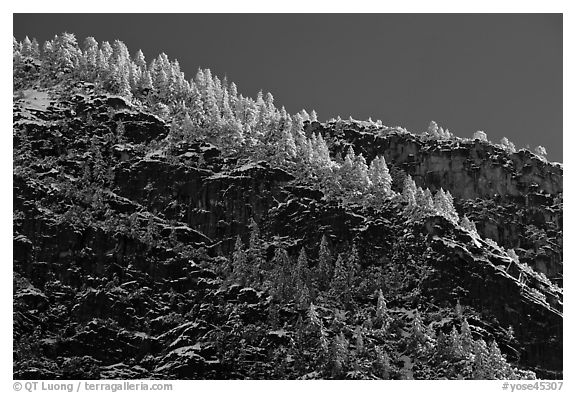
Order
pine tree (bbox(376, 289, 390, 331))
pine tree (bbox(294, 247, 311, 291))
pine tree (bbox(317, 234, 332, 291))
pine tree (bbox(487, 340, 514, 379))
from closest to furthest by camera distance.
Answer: pine tree (bbox(487, 340, 514, 379)) → pine tree (bbox(376, 289, 390, 331)) → pine tree (bbox(294, 247, 311, 291)) → pine tree (bbox(317, 234, 332, 291))

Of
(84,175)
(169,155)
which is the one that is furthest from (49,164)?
(169,155)

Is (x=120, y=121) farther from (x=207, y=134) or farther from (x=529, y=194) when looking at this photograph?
(x=529, y=194)

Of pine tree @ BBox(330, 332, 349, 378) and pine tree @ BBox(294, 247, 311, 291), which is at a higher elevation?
pine tree @ BBox(294, 247, 311, 291)

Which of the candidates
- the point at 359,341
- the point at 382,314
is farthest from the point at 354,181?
the point at 359,341

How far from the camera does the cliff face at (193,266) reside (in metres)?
139

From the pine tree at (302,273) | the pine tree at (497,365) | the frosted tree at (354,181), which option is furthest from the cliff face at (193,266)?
the pine tree at (497,365)

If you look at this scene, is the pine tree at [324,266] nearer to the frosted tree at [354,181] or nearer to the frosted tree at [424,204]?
the frosted tree at [354,181]

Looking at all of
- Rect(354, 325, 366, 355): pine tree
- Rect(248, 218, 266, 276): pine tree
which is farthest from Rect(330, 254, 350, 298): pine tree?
Rect(248, 218, 266, 276): pine tree

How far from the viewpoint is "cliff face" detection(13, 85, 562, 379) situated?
455 feet

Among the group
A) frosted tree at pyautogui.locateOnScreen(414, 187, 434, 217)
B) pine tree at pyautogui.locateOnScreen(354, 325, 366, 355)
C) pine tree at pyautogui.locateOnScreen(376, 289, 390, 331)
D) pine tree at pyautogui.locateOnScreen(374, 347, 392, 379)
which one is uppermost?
frosted tree at pyautogui.locateOnScreen(414, 187, 434, 217)

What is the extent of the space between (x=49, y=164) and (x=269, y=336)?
54.2 metres

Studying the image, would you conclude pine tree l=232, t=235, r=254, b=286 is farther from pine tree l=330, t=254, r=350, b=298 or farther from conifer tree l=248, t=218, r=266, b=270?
pine tree l=330, t=254, r=350, b=298

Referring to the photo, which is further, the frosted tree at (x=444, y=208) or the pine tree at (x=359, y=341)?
the frosted tree at (x=444, y=208)
